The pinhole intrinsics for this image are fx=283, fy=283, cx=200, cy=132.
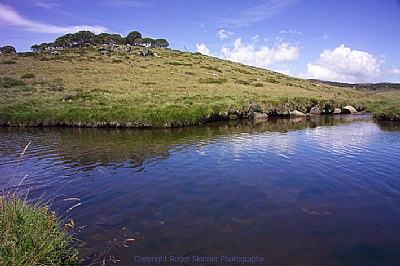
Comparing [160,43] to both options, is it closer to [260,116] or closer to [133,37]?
[133,37]

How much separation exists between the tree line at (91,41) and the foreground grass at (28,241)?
404 ft

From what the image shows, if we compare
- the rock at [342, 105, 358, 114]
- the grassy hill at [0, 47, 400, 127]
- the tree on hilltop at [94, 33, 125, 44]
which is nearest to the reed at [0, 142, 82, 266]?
the grassy hill at [0, 47, 400, 127]

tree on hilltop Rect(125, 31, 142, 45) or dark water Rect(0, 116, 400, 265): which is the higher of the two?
tree on hilltop Rect(125, 31, 142, 45)

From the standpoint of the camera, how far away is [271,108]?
138 ft

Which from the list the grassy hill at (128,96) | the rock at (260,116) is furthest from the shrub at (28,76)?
the rock at (260,116)

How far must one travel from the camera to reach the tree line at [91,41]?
119250 mm

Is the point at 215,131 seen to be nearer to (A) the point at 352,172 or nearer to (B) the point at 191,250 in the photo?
(A) the point at 352,172

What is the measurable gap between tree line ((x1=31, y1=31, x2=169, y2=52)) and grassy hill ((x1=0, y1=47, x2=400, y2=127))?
39.0m

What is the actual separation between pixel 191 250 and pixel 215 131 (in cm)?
2073

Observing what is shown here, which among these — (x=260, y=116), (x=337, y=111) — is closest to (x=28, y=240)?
(x=260, y=116)

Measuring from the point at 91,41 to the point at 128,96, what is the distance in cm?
9316

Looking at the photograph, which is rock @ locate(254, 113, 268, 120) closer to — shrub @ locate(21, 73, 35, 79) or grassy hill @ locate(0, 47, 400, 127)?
grassy hill @ locate(0, 47, 400, 127)

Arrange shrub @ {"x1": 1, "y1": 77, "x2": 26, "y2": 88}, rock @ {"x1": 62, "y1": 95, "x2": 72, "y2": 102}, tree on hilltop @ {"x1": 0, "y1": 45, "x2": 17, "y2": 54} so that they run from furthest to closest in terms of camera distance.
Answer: tree on hilltop @ {"x1": 0, "y1": 45, "x2": 17, "y2": 54}, shrub @ {"x1": 1, "y1": 77, "x2": 26, "y2": 88}, rock @ {"x1": 62, "y1": 95, "x2": 72, "y2": 102}

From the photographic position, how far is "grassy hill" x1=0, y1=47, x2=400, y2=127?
3155 cm
